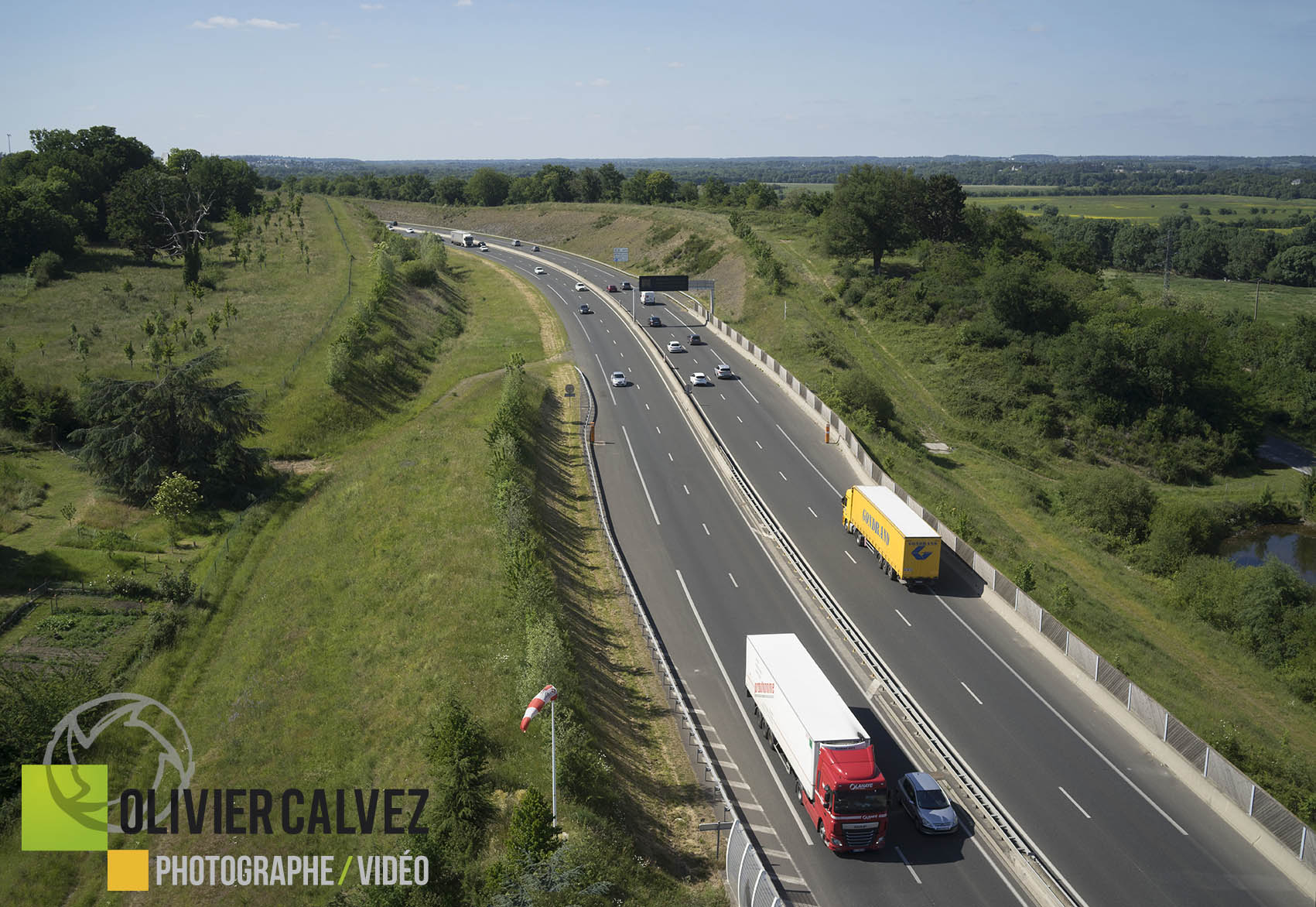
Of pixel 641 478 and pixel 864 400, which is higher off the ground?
pixel 864 400

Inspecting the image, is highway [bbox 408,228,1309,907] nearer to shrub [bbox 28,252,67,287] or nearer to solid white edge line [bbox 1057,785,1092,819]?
solid white edge line [bbox 1057,785,1092,819]

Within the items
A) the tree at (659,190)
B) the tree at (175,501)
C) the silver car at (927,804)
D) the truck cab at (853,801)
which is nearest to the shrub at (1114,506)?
the silver car at (927,804)

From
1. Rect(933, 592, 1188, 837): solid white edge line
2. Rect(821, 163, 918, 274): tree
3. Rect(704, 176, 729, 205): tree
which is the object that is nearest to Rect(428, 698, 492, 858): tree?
Rect(933, 592, 1188, 837): solid white edge line

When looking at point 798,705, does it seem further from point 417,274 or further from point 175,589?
point 417,274

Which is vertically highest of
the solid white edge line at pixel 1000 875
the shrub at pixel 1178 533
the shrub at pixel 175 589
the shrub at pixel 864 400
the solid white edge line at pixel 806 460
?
the shrub at pixel 864 400

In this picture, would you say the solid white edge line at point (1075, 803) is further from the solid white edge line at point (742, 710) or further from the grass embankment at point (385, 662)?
the grass embankment at point (385, 662)

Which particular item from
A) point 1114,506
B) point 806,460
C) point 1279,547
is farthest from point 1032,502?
point 806,460

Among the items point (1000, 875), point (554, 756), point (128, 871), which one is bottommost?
point (1000, 875)
